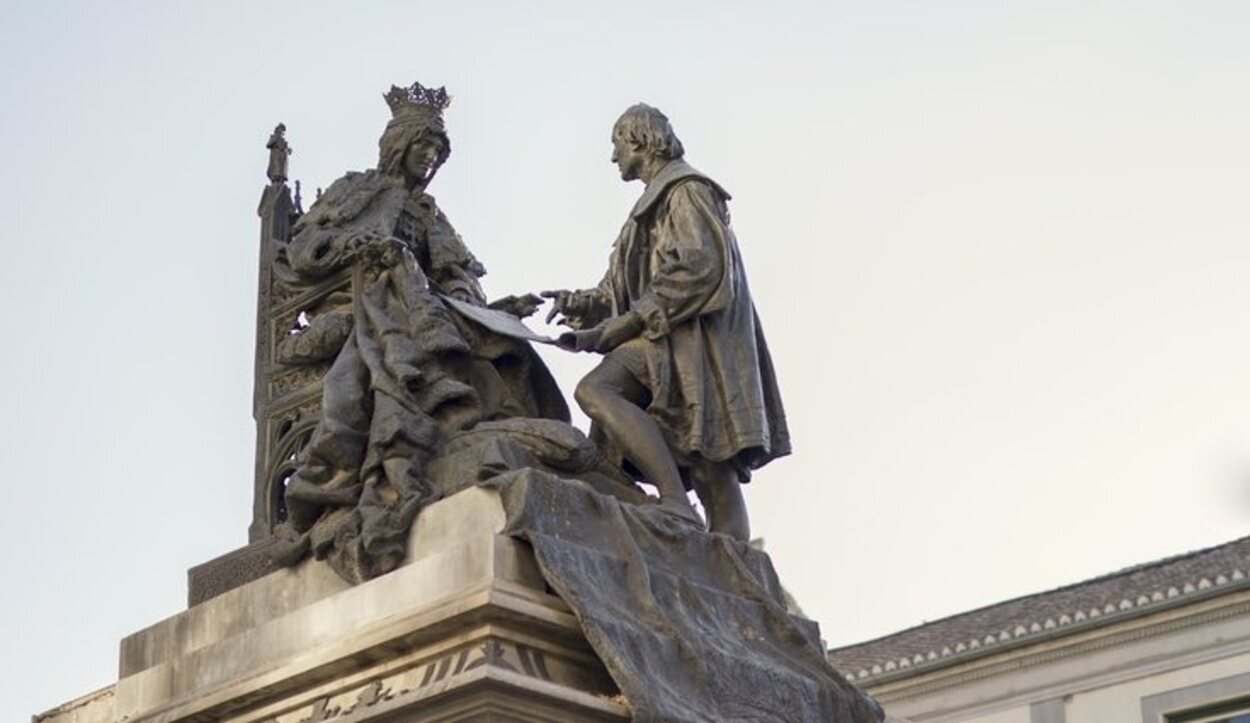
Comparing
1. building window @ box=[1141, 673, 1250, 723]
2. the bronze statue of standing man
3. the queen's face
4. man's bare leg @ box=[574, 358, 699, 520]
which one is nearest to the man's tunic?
the bronze statue of standing man

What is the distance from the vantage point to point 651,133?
12469 millimetres

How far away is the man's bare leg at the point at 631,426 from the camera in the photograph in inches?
458

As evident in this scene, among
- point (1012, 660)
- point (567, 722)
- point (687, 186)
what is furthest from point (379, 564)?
point (1012, 660)

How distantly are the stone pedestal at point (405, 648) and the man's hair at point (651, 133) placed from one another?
2.30 m

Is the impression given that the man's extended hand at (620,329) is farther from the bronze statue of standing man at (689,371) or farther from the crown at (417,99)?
the crown at (417,99)

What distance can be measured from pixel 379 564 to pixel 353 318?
157cm

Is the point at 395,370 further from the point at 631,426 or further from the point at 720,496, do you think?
the point at 720,496

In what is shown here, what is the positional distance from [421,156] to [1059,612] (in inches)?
707

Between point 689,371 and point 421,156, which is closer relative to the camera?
point 689,371

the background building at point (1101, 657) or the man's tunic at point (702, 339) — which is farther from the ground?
the background building at point (1101, 657)

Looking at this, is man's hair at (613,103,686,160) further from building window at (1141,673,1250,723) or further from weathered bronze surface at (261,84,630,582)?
building window at (1141,673,1250,723)

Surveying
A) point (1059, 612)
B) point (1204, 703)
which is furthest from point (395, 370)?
point (1059, 612)

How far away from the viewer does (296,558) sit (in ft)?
37.7

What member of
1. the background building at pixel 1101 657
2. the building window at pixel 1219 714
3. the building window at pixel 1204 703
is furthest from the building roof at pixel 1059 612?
the building window at pixel 1219 714
